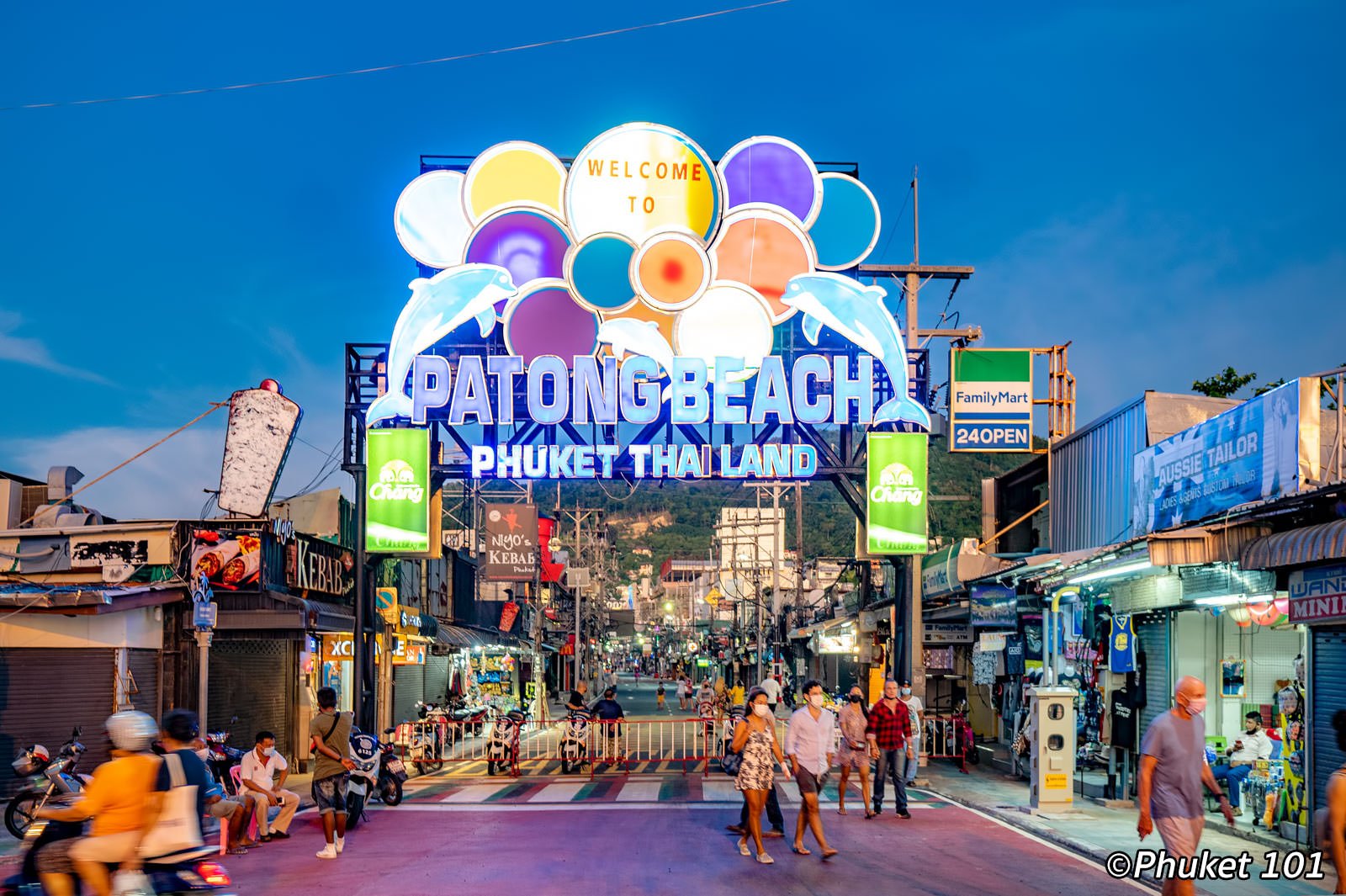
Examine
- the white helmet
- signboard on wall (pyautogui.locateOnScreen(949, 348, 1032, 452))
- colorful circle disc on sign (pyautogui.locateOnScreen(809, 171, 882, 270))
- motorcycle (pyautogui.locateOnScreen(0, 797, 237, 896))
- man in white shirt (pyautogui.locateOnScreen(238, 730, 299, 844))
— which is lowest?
man in white shirt (pyautogui.locateOnScreen(238, 730, 299, 844))

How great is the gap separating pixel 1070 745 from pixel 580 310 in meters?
14.2

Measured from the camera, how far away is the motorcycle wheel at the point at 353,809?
16.2m

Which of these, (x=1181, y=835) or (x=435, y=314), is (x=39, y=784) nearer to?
(x=1181, y=835)

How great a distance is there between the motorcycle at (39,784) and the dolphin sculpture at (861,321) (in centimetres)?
1622

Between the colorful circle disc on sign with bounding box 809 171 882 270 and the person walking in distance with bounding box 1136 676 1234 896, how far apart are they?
1936 centimetres

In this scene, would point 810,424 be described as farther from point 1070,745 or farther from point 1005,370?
point 1070,745

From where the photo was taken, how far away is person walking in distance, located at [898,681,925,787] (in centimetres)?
2080

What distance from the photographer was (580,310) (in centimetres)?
2752

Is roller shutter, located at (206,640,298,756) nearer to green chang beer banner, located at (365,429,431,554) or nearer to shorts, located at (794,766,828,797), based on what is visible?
green chang beer banner, located at (365,429,431,554)

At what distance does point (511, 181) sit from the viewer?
91.7 ft

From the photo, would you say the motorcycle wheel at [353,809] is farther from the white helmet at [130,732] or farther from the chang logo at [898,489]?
the chang logo at [898,489]

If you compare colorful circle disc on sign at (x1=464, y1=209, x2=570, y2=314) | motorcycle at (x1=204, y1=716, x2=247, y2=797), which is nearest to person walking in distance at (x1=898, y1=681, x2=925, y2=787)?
motorcycle at (x1=204, y1=716, x2=247, y2=797)

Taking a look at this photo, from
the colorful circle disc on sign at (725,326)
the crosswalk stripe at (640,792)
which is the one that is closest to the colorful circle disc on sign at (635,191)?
the colorful circle disc on sign at (725,326)

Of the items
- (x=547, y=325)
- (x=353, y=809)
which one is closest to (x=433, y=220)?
(x=547, y=325)
